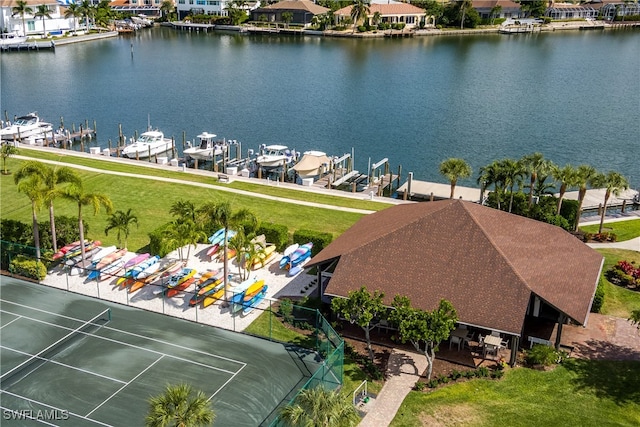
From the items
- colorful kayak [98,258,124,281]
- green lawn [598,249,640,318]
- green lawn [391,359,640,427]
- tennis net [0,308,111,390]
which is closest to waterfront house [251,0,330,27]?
colorful kayak [98,258,124,281]

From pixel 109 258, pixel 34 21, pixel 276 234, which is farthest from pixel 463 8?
pixel 109 258

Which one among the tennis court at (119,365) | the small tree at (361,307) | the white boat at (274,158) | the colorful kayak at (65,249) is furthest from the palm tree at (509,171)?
the colorful kayak at (65,249)

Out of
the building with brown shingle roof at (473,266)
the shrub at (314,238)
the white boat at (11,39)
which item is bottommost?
the shrub at (314,238)

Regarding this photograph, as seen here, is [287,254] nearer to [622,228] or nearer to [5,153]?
[622,228]

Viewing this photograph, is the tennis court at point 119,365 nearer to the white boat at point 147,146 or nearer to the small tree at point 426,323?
the small tree at point 426,323

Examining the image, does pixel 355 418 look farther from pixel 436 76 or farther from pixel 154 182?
pixel 436 76

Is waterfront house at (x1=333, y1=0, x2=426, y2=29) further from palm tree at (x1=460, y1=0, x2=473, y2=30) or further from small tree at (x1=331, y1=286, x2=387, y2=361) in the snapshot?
small tree at (x1=331, y1=286, x2=387, y2=361)

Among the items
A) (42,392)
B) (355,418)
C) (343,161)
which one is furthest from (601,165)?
(42,392)
